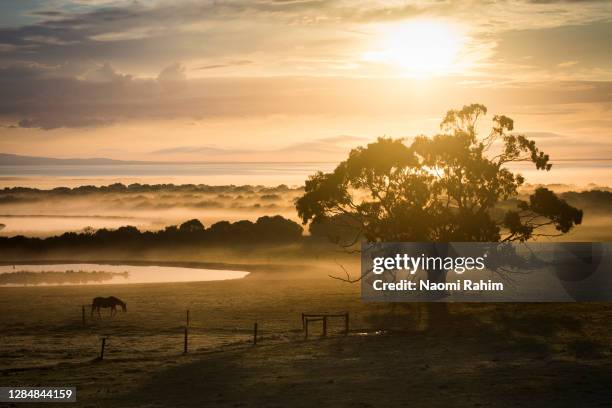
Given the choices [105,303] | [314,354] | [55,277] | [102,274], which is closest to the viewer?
[314,354]

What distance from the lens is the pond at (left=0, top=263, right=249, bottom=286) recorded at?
314 feet

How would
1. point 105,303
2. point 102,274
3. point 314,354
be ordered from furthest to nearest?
point 102,274 → point 105,303 → point 314,354

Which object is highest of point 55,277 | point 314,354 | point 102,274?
point 102,274

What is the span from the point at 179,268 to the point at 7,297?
47.2m

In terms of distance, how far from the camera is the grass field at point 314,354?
3159 centimetres

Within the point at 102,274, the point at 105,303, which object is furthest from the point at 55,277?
the point at 105,303

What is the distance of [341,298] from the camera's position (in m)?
67.9

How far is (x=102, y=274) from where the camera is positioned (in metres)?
106

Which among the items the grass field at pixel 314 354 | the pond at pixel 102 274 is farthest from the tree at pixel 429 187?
the pond at pixel 102 274

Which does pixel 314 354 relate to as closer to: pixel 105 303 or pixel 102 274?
pixel 105 303

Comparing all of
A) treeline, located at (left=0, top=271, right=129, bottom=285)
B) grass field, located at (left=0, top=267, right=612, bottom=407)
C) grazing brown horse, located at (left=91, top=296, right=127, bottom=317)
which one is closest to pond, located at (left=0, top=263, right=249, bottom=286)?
treeline, located at (left=0, top=271, right=129, bottom=285)

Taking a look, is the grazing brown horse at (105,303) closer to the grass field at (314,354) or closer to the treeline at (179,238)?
the grass field at (314,354)

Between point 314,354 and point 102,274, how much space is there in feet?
232

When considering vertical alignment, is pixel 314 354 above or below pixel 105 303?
below
